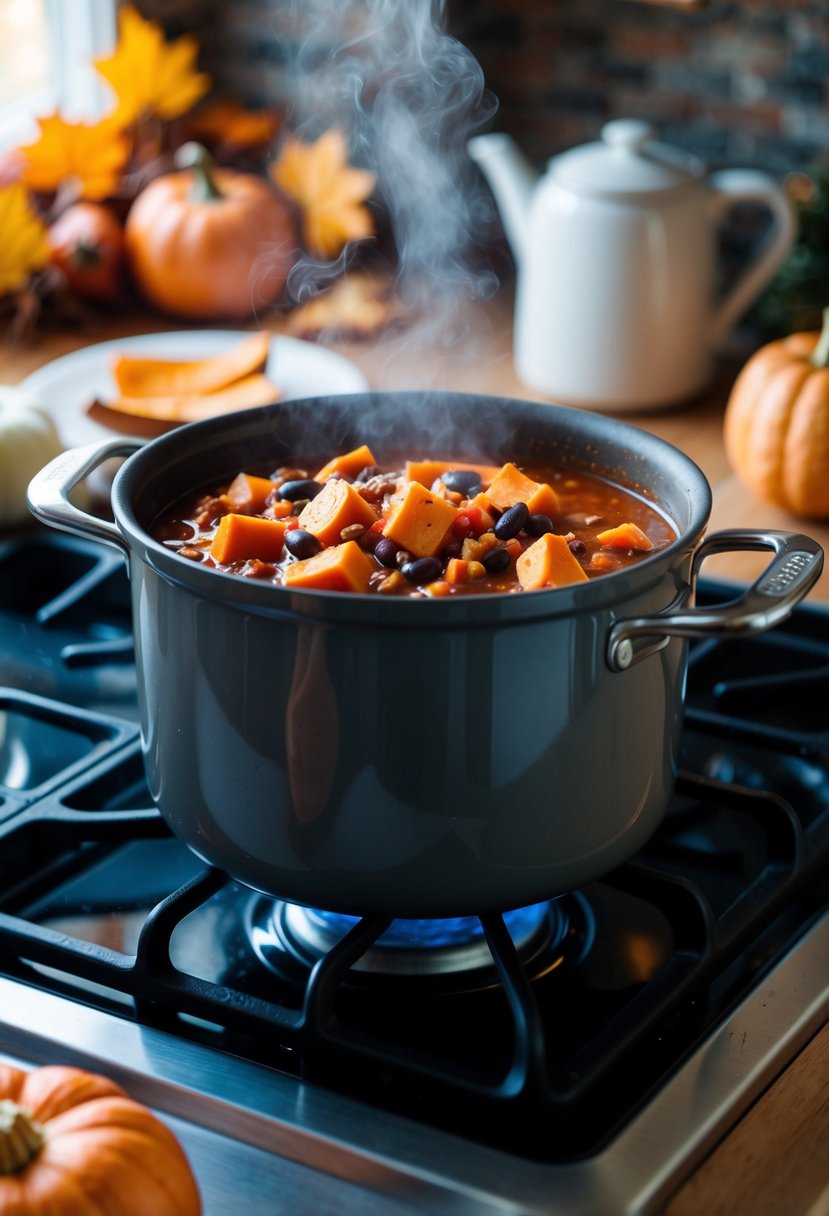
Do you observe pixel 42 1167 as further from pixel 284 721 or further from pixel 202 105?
pixel 202 105

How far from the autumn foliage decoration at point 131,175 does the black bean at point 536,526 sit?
1.14m

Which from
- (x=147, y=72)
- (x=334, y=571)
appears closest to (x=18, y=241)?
(x=147, y=72)

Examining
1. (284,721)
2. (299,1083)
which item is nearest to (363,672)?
(284,721)

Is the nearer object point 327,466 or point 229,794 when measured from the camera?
point 229,794

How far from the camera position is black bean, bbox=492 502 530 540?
1.01 meters

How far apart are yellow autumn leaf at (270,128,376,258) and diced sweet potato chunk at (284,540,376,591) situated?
1.25 m

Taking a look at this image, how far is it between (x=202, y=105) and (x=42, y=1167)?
1957mm

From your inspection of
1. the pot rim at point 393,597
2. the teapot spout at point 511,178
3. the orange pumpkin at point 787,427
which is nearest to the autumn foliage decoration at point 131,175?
the teapot spout at point 511,178

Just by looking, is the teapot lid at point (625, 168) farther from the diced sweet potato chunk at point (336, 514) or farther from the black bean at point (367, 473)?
the diced sweet potato chunk at point (336, 514)

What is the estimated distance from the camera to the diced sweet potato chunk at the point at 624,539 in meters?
1.04

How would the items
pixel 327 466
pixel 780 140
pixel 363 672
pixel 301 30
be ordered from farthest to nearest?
pixel 301 30, pixel 780 140, pixel 327 466, pixel 363 672

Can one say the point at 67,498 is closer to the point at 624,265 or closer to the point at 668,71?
the point at 624,265

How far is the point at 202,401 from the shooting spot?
1.67 meters

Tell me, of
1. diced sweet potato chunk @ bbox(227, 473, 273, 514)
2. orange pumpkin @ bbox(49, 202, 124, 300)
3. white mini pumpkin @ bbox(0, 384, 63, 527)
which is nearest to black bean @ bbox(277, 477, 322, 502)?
diced sweet potato chunk @ bbox(227, 473, 273, 514)
